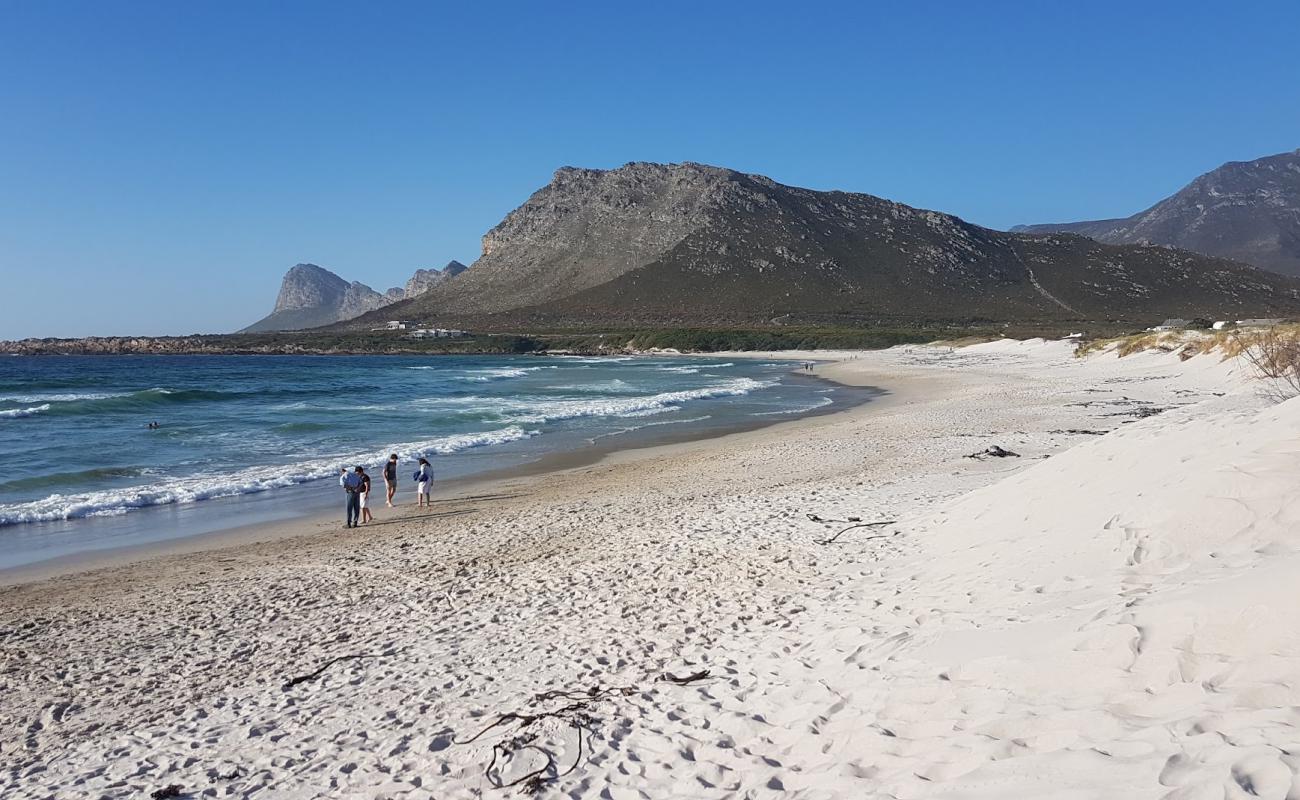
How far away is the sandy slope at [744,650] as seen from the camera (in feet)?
12.5

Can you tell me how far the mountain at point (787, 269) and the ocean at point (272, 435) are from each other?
224ft

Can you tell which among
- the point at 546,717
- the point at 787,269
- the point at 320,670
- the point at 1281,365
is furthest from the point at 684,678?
the point at 787,269

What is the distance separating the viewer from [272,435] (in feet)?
83.1

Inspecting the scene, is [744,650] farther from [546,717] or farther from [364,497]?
[364,497]

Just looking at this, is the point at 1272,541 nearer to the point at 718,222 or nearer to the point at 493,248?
the point at 718,222

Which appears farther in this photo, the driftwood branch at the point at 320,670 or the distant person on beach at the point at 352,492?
the distant person on beach at the point at 352,492

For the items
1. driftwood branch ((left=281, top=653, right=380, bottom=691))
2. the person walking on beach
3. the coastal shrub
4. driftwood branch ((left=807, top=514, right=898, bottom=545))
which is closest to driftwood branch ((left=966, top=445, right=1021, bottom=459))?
the coastal shrub

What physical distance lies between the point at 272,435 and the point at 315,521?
43.3ft

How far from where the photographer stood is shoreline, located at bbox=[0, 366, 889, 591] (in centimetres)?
1097

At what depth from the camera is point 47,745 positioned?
220 inches

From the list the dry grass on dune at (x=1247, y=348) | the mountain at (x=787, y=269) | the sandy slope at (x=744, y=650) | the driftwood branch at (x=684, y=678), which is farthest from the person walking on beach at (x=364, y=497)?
the mountain at (x=787, y=269)

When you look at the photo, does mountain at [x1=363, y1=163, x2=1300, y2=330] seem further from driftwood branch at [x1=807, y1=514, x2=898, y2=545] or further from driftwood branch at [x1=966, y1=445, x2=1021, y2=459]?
driftwood branch at [x1=807, y1=514, x2=898, y2=545]

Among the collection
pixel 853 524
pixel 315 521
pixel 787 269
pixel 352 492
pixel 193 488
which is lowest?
pixel 315 521

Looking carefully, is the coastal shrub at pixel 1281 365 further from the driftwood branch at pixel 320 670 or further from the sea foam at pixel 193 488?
the sea foam at pixel 193 488
